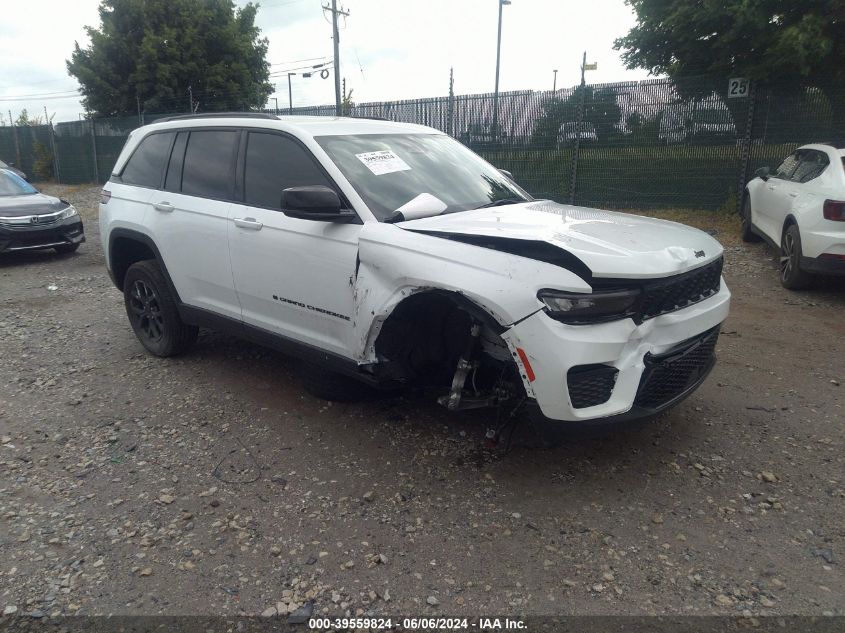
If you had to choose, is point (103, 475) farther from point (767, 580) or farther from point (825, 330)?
point (825, 330)

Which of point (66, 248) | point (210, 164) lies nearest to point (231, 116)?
point (210, 164)

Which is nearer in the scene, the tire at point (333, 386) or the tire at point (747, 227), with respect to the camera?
the tire at point (333, 386)

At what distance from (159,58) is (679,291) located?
32.9 meters

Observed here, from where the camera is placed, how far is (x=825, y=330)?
5723 millimetres

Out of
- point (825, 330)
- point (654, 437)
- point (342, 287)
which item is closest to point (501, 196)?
point (342, 287)

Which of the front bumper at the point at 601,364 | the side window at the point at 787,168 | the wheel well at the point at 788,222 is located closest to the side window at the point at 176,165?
the front bumper at the point at 601,364

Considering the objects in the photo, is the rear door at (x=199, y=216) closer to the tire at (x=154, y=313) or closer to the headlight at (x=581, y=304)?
the tire at (x=154, y=313)

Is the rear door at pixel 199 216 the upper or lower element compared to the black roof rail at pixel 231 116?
lower

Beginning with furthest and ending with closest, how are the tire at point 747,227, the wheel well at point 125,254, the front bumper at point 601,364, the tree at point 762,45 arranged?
the tree at point 762,45 → the tire at point 747,227 → the wheel well at point 125,254 → the front bumper at point 601,364

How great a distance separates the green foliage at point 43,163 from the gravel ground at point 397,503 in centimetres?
2383

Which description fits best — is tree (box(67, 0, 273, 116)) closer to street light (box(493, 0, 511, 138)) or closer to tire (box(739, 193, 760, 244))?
street light (box(493, 0, 511, 138))

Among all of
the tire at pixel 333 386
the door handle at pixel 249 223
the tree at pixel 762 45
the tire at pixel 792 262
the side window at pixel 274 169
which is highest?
the tree at pixel 762 45

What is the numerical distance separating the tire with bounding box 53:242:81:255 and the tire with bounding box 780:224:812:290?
33.1 feet

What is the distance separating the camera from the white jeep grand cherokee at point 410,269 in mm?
2900
